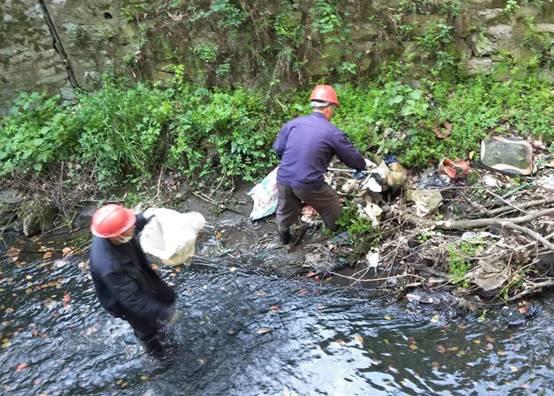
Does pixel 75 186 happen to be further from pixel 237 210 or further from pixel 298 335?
pixel 298 335

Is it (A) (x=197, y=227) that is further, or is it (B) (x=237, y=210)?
(B) (x=237, y=210)

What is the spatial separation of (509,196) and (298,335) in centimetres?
277

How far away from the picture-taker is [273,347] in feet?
14.7

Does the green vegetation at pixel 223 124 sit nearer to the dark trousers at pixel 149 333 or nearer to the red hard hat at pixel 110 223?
the dark trousers at pixel 149 333

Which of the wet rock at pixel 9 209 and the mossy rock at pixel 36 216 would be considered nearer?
the mossy rock at pixel 36 216

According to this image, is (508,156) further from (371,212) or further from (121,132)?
(121,132)

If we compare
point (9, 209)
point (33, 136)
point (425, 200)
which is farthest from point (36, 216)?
point (425, 200)

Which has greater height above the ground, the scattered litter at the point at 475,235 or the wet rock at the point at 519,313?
the scattered litter at the point at 475,235

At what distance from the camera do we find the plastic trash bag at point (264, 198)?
5.83 m

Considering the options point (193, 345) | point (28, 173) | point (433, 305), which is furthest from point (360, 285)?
point (28, 173)

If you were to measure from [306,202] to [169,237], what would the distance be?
5.17 feet

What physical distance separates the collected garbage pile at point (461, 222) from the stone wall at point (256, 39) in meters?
1.56

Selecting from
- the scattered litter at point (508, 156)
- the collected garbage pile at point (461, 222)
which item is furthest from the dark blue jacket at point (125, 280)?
the scattered litter at point (508, 156)

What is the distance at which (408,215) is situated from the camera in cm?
523
